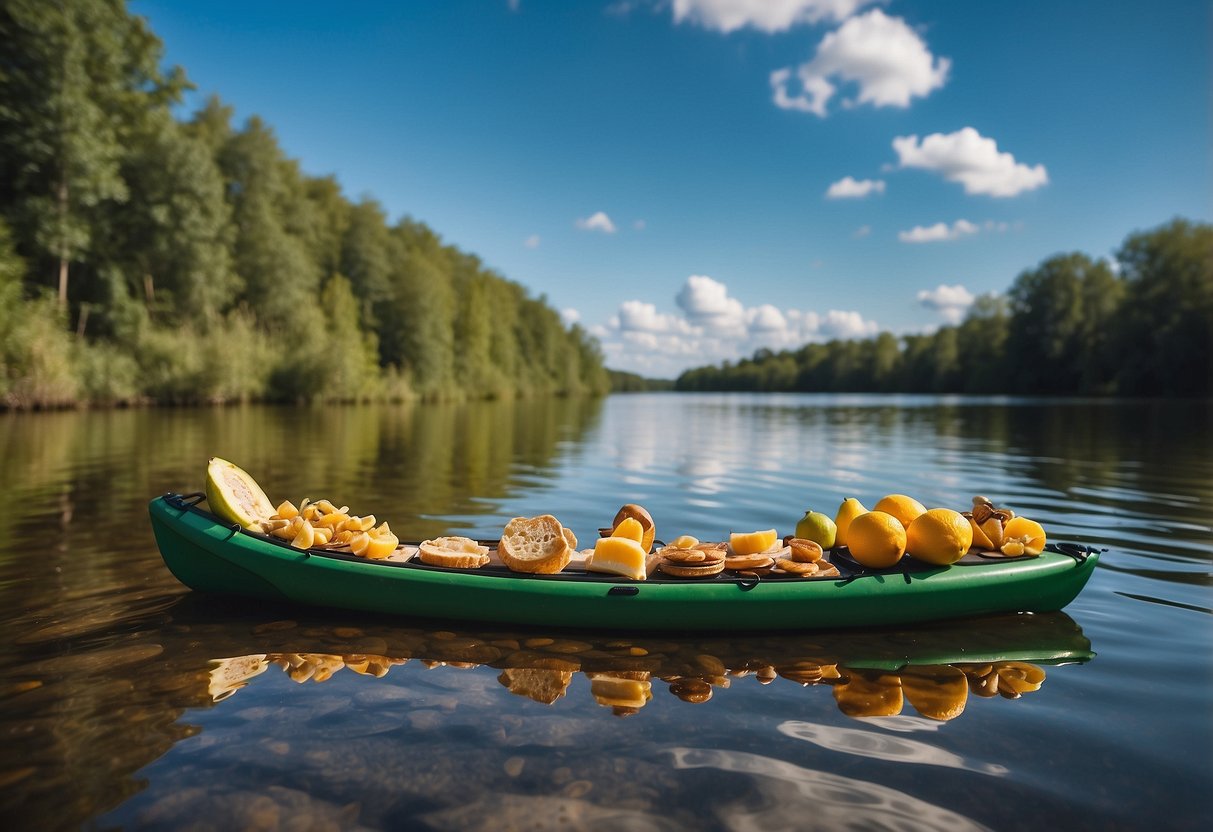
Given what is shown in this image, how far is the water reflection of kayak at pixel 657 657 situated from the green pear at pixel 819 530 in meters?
0.77

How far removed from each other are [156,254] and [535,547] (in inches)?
1449

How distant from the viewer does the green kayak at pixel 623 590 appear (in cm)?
429

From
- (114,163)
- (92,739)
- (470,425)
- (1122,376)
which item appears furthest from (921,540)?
(1122,376)

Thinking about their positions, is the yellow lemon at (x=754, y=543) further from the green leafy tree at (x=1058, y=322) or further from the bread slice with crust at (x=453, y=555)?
the green leafy tree at (x=1058, y=322)

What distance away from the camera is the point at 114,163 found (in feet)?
94.8

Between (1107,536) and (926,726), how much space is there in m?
6.27

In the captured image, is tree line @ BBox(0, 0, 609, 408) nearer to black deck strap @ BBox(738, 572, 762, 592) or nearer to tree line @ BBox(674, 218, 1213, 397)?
black deck strap @ BBox(738, 572, 762, 592)

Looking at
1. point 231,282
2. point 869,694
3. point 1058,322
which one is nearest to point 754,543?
point 869,694

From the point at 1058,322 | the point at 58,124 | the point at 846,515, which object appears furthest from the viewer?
the point at 1058,322

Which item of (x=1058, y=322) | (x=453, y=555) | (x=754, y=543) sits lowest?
(x=453, y=555)

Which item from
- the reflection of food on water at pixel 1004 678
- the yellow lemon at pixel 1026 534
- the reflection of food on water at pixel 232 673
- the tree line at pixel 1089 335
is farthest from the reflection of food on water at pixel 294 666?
the tree line at pixel 1089 335

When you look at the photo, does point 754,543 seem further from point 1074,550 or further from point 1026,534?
point 1074,550

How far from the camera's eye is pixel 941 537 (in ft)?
15.0

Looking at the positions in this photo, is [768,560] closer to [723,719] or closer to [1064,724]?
[723,719]
